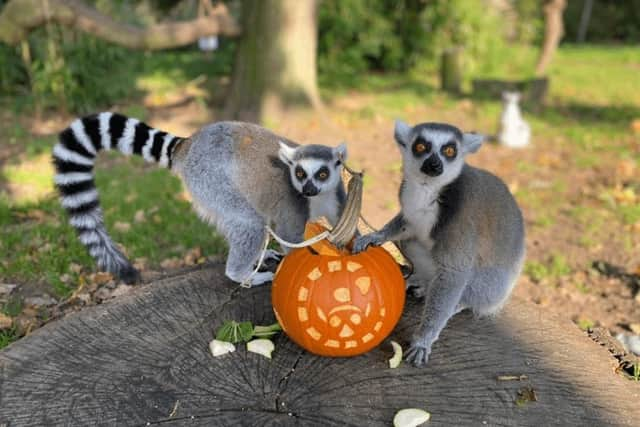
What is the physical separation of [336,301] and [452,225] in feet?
2.40

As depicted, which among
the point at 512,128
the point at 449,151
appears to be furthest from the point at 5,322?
the point at 512,128

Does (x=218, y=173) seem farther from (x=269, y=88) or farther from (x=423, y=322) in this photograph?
(x=269, y=88)

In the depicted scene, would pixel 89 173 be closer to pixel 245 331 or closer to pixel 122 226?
pixel 245 331

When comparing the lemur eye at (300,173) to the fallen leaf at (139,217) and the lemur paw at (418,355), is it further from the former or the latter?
the fallen leaf at (139,217)

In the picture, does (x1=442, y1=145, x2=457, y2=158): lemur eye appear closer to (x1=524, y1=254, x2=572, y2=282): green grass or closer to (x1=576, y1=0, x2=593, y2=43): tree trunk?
(x1=524, y1=254, x2=572, y2=282): green grass

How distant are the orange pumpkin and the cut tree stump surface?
12cm

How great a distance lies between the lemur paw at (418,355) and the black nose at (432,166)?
76 cm

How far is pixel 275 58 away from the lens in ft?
26.2

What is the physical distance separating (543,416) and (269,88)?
6682 millimetres

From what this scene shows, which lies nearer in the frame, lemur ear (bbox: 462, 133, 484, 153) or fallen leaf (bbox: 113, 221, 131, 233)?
lemur ear (bbox: 462, 133, 484, 153)

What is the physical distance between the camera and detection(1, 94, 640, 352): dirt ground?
4.45 meters

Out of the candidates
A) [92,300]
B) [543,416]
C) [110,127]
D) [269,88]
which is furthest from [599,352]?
[269,88]

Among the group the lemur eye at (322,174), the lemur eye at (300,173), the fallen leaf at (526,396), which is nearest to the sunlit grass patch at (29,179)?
the lemur eye at (300,173)

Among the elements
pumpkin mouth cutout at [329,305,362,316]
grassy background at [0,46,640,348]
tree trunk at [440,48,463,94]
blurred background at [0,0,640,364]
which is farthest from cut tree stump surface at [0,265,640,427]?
tree trunk at [440,48,463,94]
